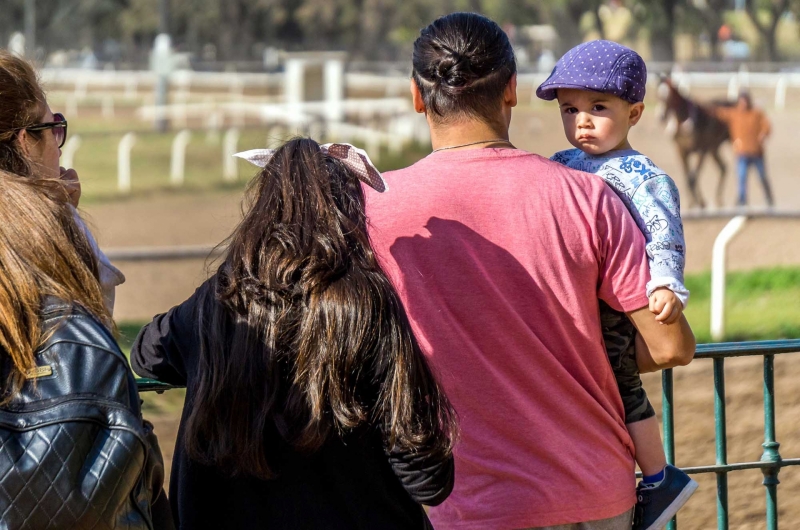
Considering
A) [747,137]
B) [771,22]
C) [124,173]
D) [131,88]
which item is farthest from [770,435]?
[771,22]

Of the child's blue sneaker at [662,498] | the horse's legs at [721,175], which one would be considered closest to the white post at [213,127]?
the horse's legs at [721,175]

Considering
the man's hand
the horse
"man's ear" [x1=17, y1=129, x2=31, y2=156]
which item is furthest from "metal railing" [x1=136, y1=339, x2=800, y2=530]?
the horse

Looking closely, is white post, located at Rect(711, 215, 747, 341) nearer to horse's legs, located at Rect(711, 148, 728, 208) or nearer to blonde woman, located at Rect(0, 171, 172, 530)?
blonde woman, located at Rect(0, 171, 172, 530)

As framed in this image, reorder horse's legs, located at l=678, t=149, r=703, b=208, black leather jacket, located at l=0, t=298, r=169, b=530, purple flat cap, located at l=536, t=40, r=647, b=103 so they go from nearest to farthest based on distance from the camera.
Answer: black leather jacket, located at l=0, t=298, r=169, b=530 → purple flat cap, located at l=536, t=40, r=647, b=103 → horse's legs, located at l=678, t=149, r=703, b=208

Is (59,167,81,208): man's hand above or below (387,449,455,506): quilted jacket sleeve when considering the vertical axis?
above

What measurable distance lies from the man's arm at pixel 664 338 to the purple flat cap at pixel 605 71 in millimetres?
503

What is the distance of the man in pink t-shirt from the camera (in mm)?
1973

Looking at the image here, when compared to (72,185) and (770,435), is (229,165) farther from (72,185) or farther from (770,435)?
(72,185)

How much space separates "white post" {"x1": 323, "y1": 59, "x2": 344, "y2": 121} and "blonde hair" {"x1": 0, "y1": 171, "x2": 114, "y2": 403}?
22.6 meters

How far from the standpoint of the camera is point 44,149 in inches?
81.0

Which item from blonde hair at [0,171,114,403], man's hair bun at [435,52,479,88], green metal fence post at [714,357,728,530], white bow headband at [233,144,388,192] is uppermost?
man's hair bun at [435,52,479,88]

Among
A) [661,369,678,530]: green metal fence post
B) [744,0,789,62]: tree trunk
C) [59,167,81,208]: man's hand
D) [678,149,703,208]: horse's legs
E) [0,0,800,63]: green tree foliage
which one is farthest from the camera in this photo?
[0,0,800,63]: green tree foliage

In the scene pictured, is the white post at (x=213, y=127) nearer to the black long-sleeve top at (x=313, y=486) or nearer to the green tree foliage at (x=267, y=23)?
the black long-sleeve top at (x=313, y=486)

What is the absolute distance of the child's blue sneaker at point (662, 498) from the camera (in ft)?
7.09
